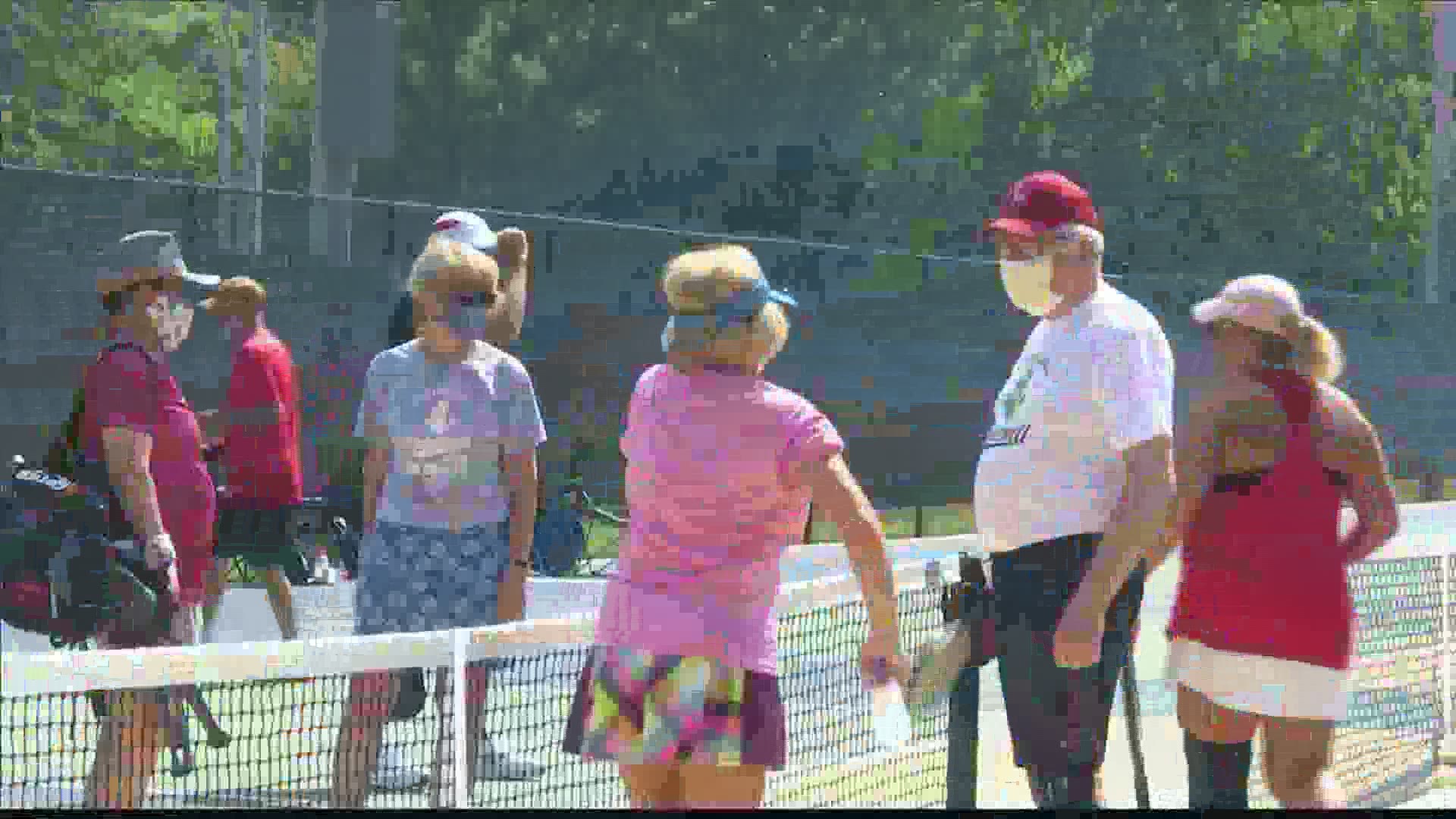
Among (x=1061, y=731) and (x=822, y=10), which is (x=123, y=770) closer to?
(x=1061, y=731)

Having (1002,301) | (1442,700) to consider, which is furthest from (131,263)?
(1002,301)

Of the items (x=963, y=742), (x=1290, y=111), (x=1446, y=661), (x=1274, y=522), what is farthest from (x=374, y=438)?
(x=1290, y=111)

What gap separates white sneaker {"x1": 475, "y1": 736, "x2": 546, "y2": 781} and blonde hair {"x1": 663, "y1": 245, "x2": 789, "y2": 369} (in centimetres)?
126

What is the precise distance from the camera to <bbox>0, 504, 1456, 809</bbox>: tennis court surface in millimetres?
5695

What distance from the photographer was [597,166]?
4781 cm

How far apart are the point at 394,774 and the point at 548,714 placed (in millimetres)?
1162

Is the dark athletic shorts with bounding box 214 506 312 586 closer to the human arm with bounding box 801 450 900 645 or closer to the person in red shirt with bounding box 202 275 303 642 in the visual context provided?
the person in red shirt with bounding box 202 275 303 642

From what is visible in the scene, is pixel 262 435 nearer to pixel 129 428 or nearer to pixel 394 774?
pixel 129 428

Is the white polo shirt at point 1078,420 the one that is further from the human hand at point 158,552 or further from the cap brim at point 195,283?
the cap brim at point 195,283

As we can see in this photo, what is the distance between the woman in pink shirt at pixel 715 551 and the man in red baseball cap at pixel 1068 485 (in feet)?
2.29

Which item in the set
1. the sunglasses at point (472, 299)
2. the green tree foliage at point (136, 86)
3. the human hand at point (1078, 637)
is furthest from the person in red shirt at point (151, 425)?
the green tree foliage at point (136, 86)

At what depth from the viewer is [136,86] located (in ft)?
229

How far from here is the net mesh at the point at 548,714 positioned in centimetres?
568

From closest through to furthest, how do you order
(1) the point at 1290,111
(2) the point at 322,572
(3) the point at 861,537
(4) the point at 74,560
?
(3) the point at 861,537 → (4) the point at 74,560 → (2) the point at 322,572 → (1) the point at 1290,111
